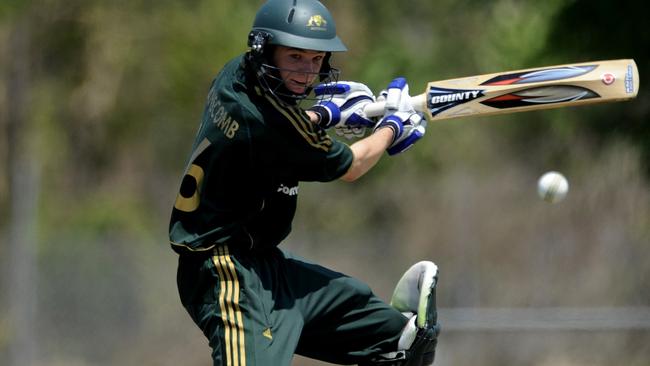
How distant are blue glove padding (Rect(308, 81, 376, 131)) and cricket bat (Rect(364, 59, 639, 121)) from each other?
0.06 meters

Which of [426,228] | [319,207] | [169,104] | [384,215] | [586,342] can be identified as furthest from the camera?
[169,104]

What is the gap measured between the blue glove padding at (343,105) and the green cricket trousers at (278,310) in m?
0.67

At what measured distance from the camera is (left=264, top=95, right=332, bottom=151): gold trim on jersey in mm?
4773

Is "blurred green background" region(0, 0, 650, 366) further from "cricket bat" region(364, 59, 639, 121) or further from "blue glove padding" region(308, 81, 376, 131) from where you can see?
"blue glove padding" region(308, 81, 376, 131)

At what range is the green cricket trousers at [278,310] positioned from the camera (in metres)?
4.77

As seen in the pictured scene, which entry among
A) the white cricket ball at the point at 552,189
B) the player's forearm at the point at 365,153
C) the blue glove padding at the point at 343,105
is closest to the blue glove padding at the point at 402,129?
the player's forearm at the point at 365,153

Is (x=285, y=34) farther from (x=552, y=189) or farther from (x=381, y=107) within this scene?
(x=552, y=189)

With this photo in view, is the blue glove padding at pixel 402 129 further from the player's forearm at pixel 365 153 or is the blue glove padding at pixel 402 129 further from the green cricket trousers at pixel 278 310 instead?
the green cricket trousers at pixel 278 310

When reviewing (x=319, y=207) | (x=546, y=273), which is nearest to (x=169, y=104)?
(x=319, y=207)

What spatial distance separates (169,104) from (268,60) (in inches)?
422

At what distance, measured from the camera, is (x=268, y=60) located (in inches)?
193

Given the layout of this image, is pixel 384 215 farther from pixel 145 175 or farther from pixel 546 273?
pixel 145 175

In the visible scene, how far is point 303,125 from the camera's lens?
15.7ft

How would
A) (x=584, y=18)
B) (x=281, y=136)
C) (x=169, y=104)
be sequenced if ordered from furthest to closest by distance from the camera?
(x=169, y=104), (x=584, y=18), (x=281, y=136)
